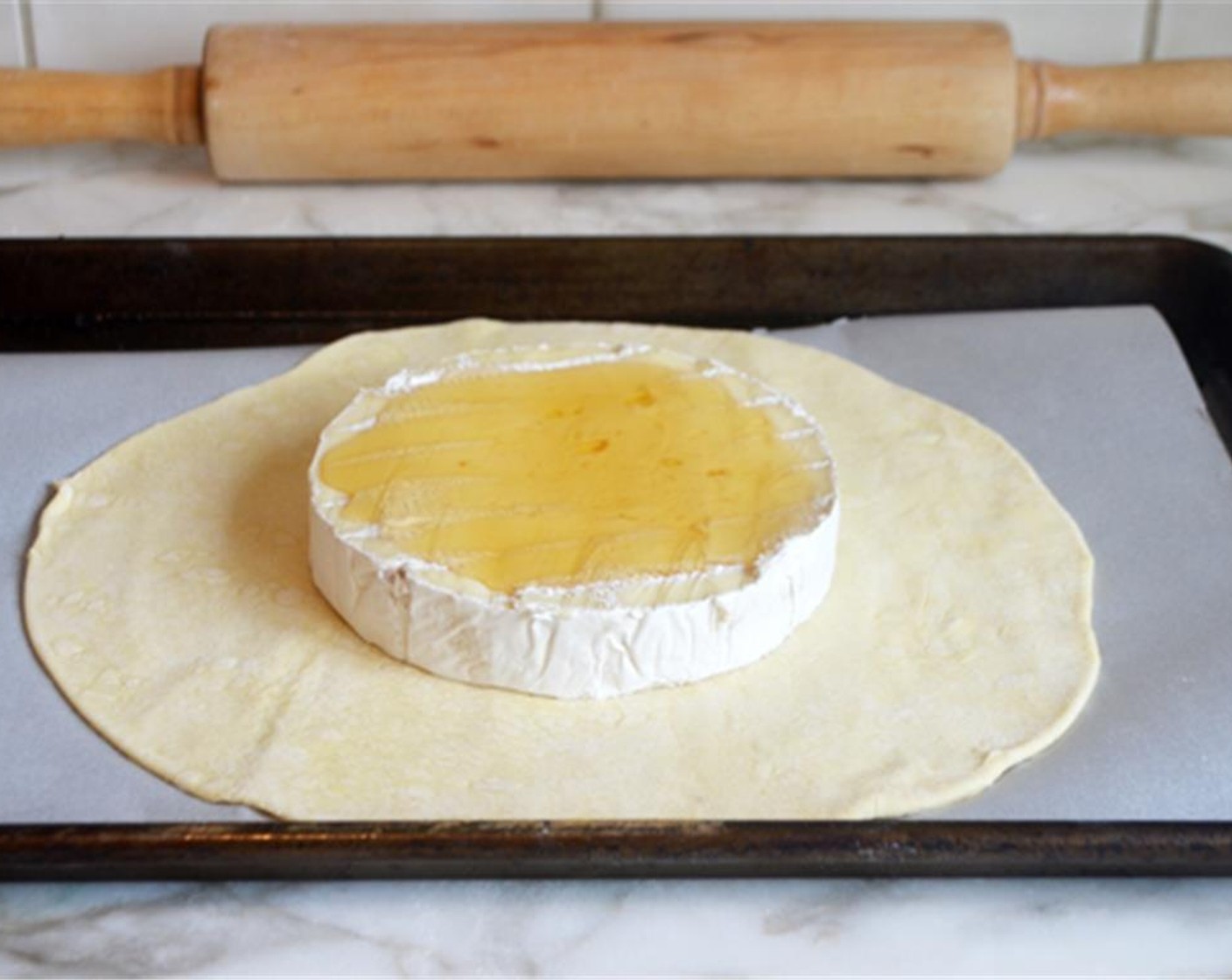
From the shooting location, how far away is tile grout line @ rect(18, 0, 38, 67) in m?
2.09

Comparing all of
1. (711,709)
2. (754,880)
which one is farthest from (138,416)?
(754,880)

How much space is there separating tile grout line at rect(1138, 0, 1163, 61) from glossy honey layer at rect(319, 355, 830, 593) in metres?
0.97

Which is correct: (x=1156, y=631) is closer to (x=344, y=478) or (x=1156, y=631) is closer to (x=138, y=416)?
(x=344, y=478)

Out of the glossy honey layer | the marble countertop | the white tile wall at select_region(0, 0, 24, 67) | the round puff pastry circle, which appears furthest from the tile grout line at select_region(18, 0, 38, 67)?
the marble countertop

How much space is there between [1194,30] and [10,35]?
1.40 meters

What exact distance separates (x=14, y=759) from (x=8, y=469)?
1.25 ft

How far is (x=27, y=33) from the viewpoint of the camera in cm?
210

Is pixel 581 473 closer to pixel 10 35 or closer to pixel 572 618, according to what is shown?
pixel 572 618

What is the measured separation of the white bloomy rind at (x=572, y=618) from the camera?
1242mm

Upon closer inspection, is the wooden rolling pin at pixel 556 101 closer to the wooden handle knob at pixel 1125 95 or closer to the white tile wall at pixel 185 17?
the wooden handle knob at pixel 1125 95

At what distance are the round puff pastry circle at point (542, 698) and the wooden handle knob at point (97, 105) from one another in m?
0.49

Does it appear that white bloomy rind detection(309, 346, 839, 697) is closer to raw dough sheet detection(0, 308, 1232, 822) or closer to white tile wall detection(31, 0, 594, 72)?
raw dough sheet detection(0, 308, 1232, 822)

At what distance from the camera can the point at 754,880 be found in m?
1.13

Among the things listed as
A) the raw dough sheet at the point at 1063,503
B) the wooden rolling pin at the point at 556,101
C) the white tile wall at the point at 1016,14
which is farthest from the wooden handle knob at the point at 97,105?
the white tile wall at the point at 1016,14
